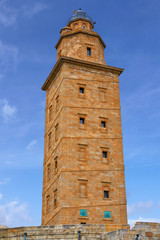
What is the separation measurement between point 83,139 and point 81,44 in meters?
13.0

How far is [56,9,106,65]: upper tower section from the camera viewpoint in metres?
43.5

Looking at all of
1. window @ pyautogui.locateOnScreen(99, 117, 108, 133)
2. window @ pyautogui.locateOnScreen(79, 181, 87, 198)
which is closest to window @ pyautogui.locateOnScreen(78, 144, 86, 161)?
window @ pyautogui.locateOnScreen(79, 181, 87, 198)

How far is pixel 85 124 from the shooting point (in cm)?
3878

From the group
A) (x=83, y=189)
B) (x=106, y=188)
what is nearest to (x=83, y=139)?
(x=83, y=189)

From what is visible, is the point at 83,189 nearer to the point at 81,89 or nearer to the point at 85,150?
the point at 85,150

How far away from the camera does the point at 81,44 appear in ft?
144

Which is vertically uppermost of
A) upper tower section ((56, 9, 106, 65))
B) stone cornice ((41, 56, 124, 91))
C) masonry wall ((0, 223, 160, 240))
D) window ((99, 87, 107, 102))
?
upper tower section ((56, 9, 106, 65))

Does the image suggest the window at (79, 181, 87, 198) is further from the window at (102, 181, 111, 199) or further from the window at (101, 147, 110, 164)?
the window at (101, 147, 110, 164)

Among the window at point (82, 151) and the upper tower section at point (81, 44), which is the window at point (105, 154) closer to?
the window at point (82, 151)

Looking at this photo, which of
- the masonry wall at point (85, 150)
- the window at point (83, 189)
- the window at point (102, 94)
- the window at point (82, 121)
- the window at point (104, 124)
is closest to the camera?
the masonry wall at point (85, 150)

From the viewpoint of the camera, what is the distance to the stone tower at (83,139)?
116 ft

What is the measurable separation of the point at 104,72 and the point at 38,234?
23.1 metres

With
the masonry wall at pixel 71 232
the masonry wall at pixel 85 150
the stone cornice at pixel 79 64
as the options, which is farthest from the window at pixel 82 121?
the masonry wall at pixel 71 232

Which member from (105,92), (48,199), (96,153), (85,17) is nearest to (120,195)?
(96,153)
